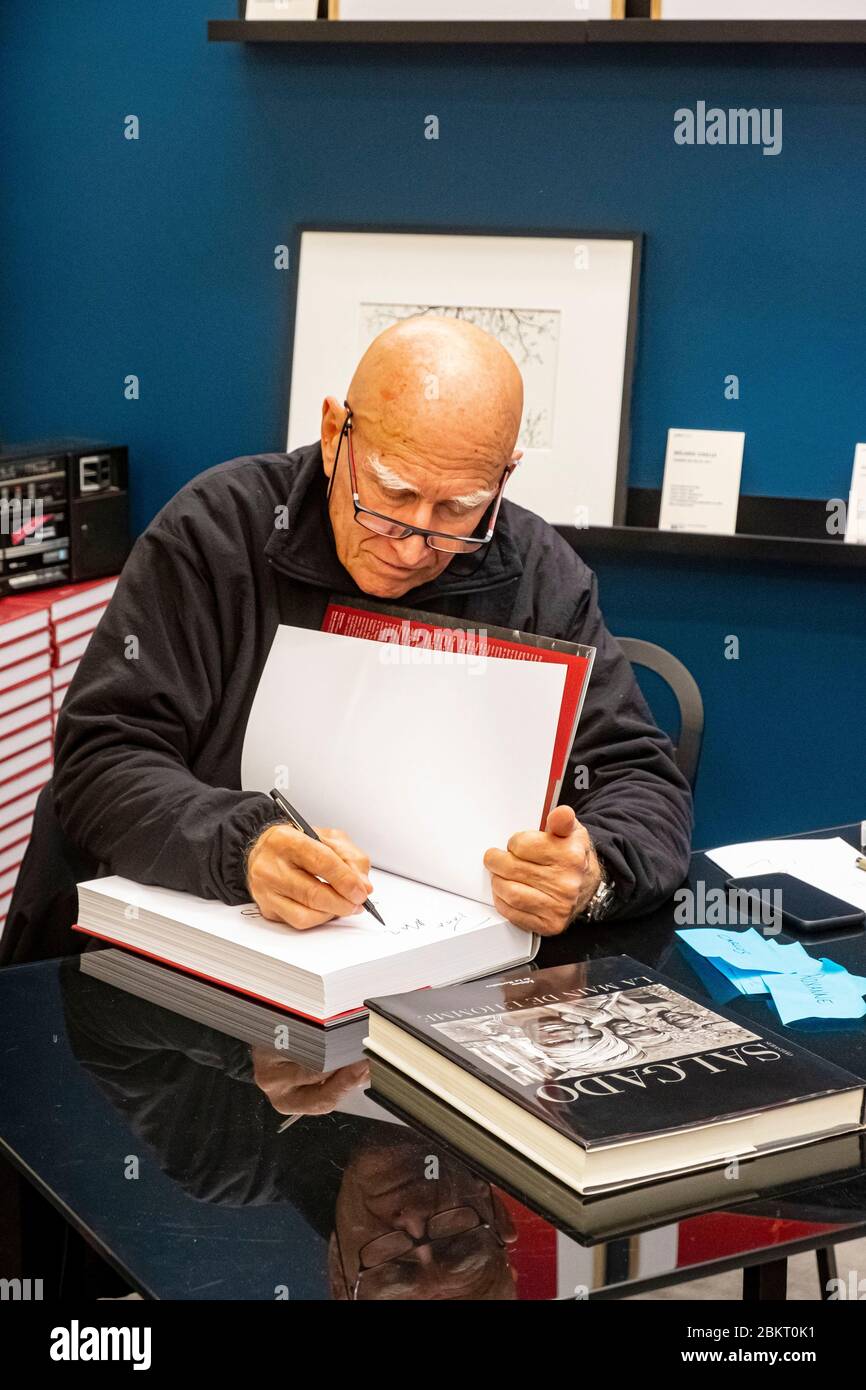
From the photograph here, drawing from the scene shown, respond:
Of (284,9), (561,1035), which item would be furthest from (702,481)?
(561,1035)

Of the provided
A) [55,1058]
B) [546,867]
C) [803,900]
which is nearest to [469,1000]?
[546,867]

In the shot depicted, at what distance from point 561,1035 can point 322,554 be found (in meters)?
0.78

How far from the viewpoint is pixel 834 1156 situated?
1107 millimetres

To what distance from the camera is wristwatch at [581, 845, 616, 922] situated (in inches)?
60.5

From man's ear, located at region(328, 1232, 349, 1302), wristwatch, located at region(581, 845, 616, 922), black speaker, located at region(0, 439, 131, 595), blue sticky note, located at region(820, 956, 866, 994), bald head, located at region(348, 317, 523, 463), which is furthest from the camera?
black speaker, located at region(0, 439, 131, 595)

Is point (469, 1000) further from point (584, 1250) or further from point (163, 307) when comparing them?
point (163, 307)

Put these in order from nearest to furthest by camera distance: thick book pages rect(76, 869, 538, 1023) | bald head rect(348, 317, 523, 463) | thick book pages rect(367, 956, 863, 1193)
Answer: thick book pages rect(367, 956, 863, 1193) → thick book pages rect(76, 869, 538, 1023) → bald head rect(348, 317, 523, 463)

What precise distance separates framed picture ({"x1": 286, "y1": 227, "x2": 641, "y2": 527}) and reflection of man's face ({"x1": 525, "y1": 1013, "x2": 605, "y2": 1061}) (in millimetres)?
1976

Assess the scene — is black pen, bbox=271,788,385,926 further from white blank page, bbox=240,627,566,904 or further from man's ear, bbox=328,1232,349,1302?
man's ear, bbox=328,1232,349,1302

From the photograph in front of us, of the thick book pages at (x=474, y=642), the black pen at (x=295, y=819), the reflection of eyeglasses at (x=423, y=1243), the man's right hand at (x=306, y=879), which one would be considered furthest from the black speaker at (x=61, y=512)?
the reflection of eyeglasses at (x=423, y=1243)

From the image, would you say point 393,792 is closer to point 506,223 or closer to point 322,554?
point 322,554

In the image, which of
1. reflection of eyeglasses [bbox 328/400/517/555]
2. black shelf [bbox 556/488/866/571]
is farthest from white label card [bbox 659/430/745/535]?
reflection of eyeglasses [bbox 328/400/517/555]

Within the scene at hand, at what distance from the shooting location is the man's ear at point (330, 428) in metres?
1.74

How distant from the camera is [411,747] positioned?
1.54 m
